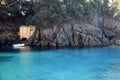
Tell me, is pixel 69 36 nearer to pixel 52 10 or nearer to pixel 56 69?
pixel 52 10

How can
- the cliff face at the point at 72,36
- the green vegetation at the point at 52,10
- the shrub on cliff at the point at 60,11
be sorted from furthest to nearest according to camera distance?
the cliff face at the point at 72,36 < the green vegetation at the point at 52,10 < the shrub on cliff at the point at 60,11

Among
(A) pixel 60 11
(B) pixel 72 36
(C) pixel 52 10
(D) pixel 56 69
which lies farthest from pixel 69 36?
(D) pixel 56 69

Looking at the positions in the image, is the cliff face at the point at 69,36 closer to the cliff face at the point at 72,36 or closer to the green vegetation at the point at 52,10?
the cliff face at the point at 72,36

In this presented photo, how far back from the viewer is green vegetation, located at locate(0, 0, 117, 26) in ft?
276

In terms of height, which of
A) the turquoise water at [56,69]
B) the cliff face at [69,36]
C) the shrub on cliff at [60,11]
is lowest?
the turquoise water at [56,69]

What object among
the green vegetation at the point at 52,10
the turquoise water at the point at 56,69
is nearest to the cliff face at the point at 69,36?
the green vegetation at the point at 52,10

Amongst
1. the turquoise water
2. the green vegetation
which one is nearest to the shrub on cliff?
the green vegetation

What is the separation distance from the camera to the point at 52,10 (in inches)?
3307

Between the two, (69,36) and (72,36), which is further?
(72,36)

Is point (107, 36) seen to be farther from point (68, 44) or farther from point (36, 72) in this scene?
point (36, 72)

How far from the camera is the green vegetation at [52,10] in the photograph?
276 ft

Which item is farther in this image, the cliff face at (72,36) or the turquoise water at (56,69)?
the cliff face at (72,36)

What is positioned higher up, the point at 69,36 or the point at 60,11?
the point at 60,11

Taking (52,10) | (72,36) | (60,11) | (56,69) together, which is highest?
(52,10)
